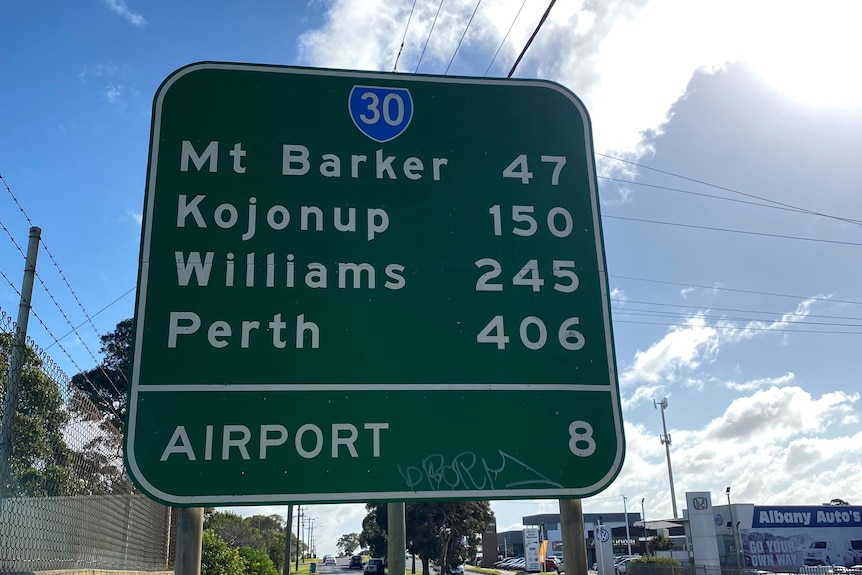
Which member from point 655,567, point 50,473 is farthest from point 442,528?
point 50,473

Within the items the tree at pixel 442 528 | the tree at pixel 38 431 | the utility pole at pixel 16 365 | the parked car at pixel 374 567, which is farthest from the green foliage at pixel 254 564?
the parked car at pixel 374 567

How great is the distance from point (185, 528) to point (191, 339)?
2.84 feet

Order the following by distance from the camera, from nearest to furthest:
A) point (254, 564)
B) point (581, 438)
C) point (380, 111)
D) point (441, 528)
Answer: point (581, 438)
point (380, 111)
point (254, 564)
point (441, 528)

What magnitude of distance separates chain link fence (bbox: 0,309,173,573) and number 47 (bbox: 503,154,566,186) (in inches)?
99.1

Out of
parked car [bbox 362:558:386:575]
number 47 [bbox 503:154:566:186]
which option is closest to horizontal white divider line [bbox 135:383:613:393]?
number 47 [bbox 503:154:566:186]

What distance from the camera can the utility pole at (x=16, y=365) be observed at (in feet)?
14.5

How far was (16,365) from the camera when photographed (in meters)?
4.57

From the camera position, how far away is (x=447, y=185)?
433cm

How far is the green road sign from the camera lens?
3.64 meters

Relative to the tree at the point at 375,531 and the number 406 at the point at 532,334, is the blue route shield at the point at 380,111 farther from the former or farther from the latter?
the tree at the point at 375,531

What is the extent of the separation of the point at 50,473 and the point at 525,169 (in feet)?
11.7

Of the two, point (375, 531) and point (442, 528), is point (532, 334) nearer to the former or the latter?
point (442, 528)

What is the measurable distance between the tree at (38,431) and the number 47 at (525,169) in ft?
10.2

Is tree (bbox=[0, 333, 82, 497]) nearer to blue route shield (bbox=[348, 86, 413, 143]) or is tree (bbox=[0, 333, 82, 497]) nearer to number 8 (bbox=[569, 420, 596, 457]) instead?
blue route shield (bbox=[348, 86, 413, 143])
